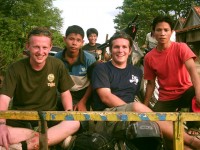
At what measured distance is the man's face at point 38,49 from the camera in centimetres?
353

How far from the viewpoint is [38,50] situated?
3541 millimetres

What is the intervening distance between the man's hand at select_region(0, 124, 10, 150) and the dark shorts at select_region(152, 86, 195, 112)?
2244 millimetres

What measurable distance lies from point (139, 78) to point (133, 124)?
118cm

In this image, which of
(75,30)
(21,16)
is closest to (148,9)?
(21,16)

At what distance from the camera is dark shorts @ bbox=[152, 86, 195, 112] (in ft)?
13.2

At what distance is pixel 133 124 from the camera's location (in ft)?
10.0

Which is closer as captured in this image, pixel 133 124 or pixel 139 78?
pixel 133 124

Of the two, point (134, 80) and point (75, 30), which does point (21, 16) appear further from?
point (134, 80)

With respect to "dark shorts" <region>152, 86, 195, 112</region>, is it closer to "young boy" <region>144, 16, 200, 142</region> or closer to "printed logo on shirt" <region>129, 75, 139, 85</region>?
"young boy" <region>144, 16, 200, 142</region>

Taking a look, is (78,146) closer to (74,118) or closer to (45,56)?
(74,118)

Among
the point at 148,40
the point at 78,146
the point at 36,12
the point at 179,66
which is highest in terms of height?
the point at 36,12

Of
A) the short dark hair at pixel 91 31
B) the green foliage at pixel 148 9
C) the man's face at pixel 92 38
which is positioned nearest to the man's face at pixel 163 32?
the short dark hair at pixel 91 31

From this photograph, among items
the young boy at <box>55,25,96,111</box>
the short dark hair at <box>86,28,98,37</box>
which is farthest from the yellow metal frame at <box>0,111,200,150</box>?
the short dark hair at <box>86,28,98,37</box>

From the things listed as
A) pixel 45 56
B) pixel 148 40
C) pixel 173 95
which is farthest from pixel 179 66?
pixel 148 40
